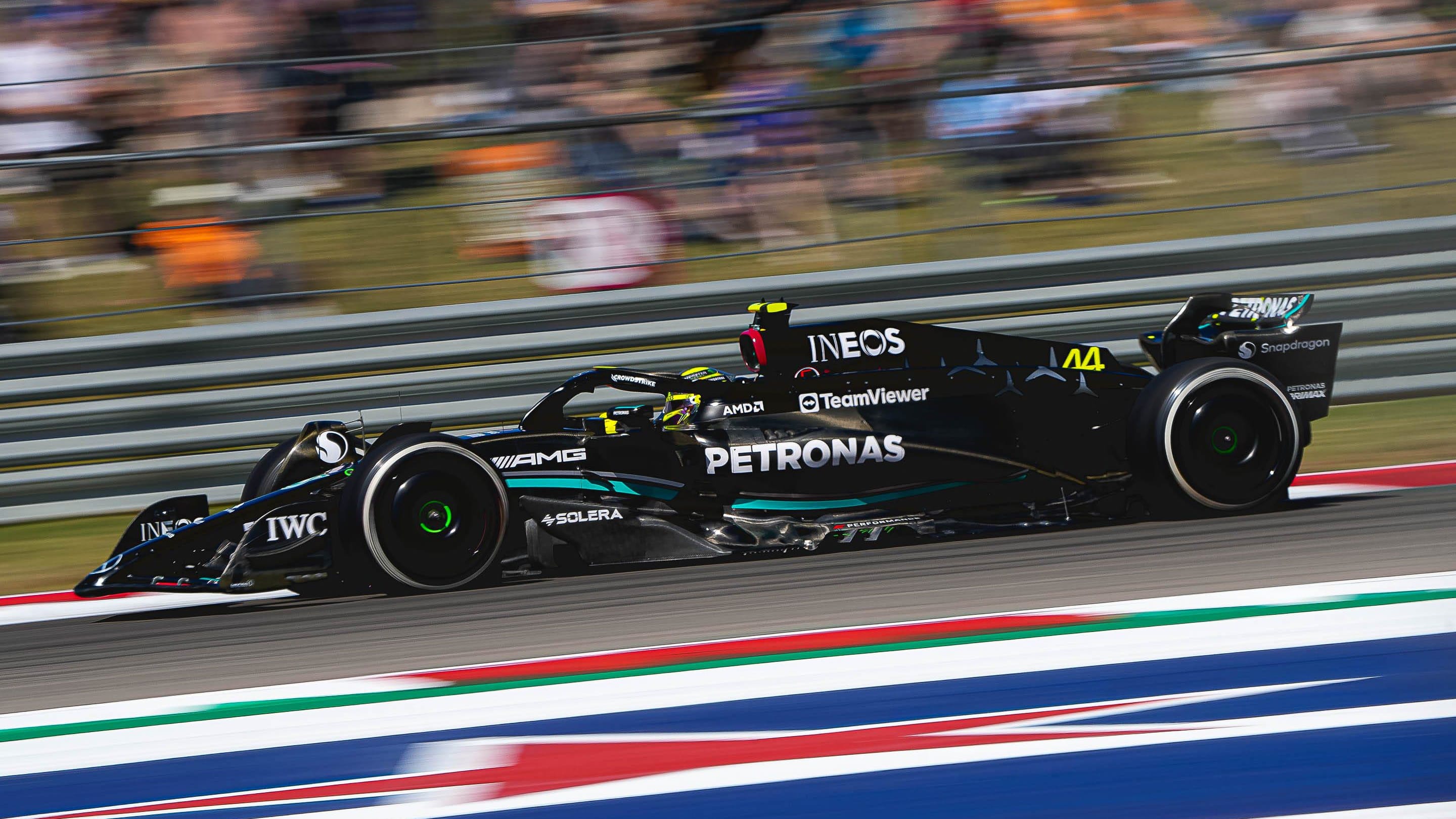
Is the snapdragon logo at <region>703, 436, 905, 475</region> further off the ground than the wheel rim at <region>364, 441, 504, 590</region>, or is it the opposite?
the snapdragon logo at <region>703, 436, 905, 475</region>

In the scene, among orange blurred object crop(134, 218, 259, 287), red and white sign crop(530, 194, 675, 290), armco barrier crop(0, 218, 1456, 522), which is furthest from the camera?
red and white sign crop(530, 194, 675, 290)

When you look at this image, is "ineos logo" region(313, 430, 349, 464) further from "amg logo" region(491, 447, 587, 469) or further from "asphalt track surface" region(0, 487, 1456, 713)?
"amg logo" region(491, 447, 587, 469)

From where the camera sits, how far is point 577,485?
485 centimetres

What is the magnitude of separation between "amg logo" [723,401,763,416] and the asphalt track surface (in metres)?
0.54

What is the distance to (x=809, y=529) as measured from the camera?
16.2 ft

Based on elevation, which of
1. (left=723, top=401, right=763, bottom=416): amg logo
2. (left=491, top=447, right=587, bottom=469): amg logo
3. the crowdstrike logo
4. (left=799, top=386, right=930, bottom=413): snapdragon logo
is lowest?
(left=491, top=447, right=587, bottom=469): amg logo

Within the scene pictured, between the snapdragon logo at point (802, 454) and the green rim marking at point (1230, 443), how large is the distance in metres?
1.15

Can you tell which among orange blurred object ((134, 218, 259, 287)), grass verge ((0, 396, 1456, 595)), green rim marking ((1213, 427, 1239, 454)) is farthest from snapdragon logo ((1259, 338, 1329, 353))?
orange blurred object ((134, 218, 259, 287))

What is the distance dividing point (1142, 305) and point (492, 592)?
389cm

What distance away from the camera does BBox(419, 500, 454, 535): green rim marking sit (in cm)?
470

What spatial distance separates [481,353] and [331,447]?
6.11 ft

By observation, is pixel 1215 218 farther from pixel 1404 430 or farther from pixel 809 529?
pixel 809 529

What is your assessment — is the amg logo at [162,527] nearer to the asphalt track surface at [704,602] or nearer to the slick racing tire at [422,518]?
the asphalt track surface at [704,602]

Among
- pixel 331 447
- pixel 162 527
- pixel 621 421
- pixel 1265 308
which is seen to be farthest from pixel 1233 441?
pixel 162 527
